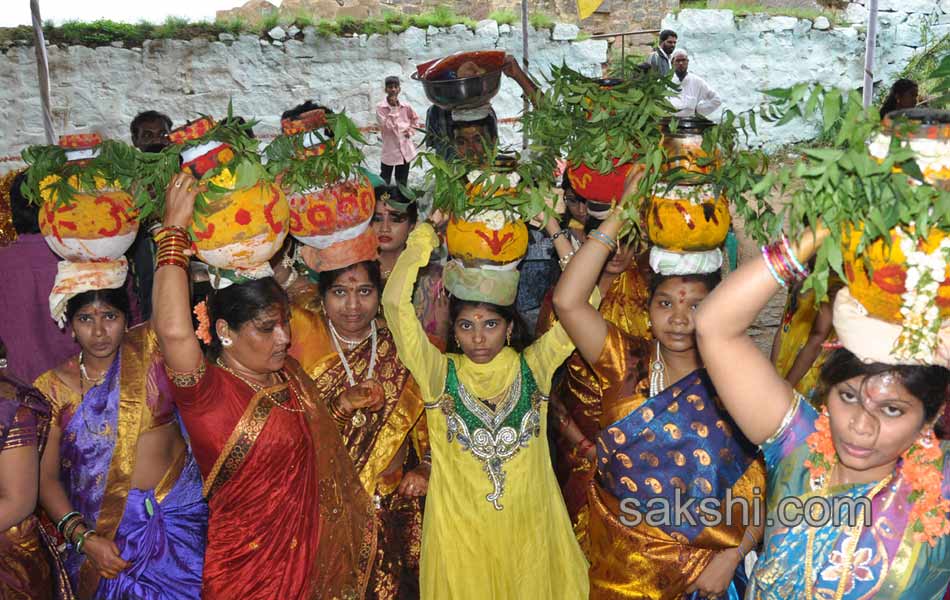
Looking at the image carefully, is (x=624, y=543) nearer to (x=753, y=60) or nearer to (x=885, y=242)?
(x=885, y=242)

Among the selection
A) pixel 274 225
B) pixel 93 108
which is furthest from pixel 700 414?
pixel 93 108

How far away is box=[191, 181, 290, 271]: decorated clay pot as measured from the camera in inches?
129

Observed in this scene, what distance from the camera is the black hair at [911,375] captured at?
2377 mm

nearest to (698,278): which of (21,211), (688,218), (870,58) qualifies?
(688,218)

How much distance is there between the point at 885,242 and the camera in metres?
2.10

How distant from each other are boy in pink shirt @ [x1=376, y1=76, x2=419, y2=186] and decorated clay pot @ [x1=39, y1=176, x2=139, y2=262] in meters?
6.70

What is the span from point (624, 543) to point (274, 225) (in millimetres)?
1922

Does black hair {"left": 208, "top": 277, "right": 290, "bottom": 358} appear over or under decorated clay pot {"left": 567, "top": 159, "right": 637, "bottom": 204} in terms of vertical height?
under

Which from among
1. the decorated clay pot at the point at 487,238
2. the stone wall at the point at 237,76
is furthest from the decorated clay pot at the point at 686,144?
the stone wall at the point at 237,76

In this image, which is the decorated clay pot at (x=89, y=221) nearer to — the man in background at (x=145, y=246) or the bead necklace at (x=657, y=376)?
the man in background at (x=145, y=246)

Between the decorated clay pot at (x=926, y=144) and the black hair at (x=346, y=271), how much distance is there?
2.49 m

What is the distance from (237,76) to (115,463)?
941 cm

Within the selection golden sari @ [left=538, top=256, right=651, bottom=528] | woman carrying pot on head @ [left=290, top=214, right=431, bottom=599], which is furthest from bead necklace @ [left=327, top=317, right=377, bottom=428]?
golden sari @ [left=538, top=256, right=651, bottom=528]

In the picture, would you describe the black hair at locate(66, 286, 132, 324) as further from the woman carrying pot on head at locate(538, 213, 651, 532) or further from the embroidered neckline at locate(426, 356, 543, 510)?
the woman carrying pot on head at locate(538, 213, 651, 532)
